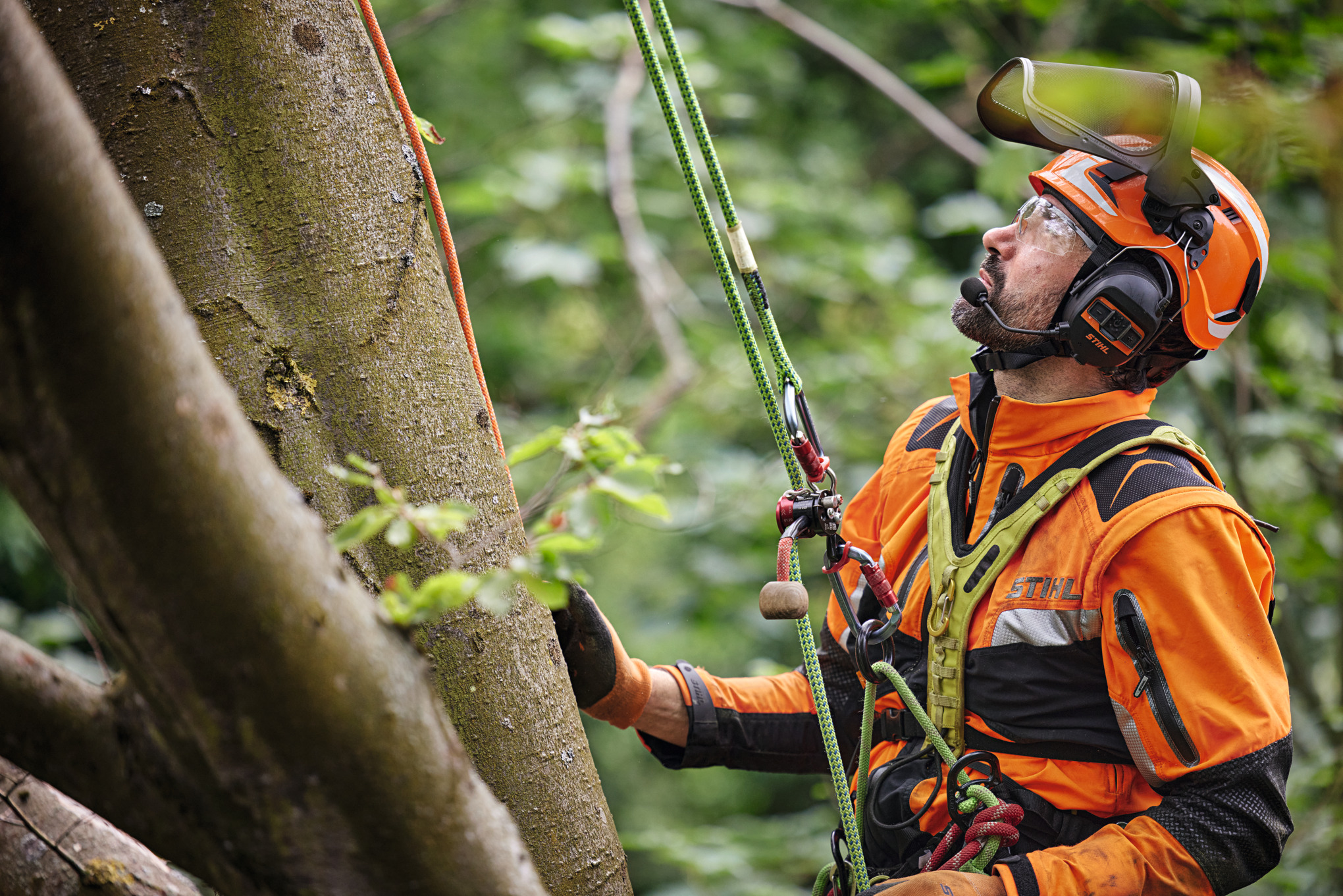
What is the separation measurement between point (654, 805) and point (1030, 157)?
5.94 m

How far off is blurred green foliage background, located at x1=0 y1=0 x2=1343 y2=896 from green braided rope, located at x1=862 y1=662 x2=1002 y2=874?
1228 millimetres

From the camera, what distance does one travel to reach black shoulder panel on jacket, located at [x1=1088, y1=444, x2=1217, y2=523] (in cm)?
155

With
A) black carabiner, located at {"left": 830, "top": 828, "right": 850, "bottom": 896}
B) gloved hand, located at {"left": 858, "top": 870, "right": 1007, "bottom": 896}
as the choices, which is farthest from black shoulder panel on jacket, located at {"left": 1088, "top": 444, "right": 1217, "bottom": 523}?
black carabiner, located at {"left": 830, "top": 828, "right": 850, "bottom": 896}

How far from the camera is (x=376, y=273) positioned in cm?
110

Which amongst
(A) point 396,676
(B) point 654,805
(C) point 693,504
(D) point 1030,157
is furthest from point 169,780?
(B) point 654,805

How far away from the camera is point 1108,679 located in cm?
153

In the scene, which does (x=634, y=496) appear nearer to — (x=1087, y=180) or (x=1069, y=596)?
(x=1069, y=596)

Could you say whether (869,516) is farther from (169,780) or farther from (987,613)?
(169,780)

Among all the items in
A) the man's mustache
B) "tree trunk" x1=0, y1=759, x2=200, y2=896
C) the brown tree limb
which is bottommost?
"tree trunk" x1=0, y1=759, x2=200, y2=896

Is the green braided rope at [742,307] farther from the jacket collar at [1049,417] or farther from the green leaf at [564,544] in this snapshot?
the green leaf at [564,544]

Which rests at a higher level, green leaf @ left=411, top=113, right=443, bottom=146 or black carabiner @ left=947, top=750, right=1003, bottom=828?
green leaf @ left=411, top=113, right=443, bottom=146

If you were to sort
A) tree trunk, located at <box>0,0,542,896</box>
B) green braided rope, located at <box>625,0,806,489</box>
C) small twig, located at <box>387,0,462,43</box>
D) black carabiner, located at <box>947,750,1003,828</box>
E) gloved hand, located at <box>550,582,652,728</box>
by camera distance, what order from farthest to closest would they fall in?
1. small twig, located at <box>387,0,462,43</box>
2. gloved hand, located at <box>550,582,652,728</box>
3. black carabiner, located at <box>947,750,1003,828</box>
4. green braided rope, located at <box>625,0,806,489</box>
5. tree trunk, located at <box>0,0,542,896</box>

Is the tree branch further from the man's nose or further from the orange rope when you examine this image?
the orange rope

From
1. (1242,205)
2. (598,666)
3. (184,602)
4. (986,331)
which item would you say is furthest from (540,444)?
(1242,205)
